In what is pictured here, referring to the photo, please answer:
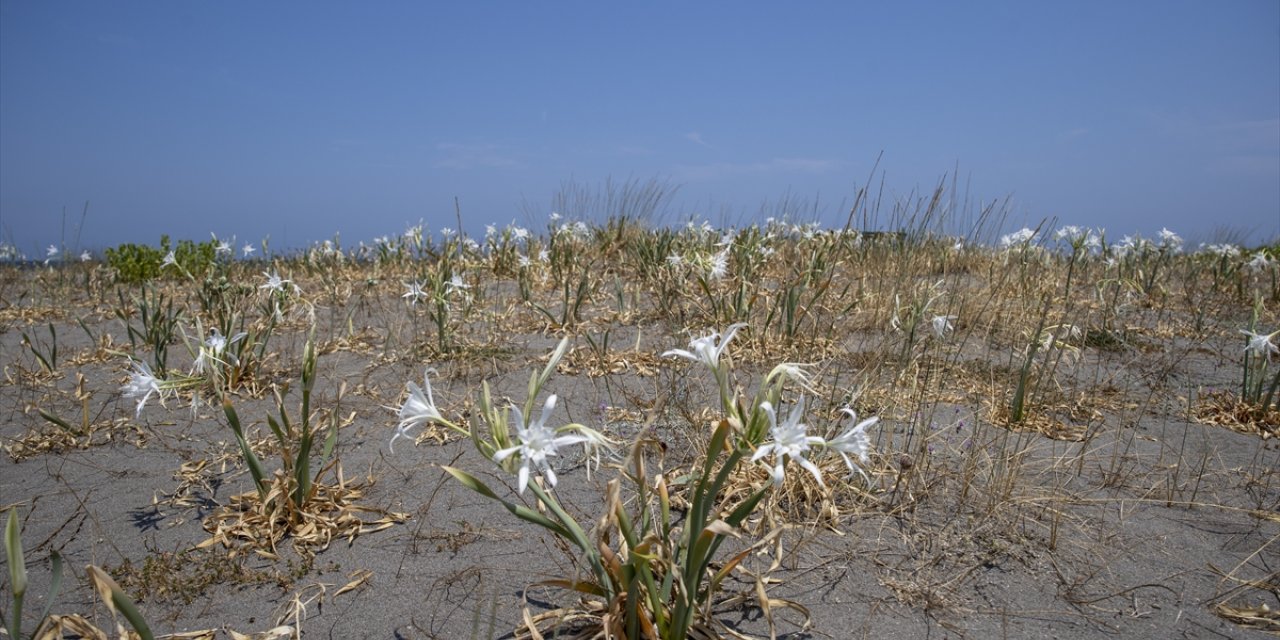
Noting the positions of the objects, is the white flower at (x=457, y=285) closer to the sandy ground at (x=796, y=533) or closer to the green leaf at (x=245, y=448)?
the sandy ground at (x=796, y=533)

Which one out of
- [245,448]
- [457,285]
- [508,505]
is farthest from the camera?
[457,285]

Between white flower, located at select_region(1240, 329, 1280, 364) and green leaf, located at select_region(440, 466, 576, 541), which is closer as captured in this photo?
green leaf, located at select_region(440, 466, 576, 541)

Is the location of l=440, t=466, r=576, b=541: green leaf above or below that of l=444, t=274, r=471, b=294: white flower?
below

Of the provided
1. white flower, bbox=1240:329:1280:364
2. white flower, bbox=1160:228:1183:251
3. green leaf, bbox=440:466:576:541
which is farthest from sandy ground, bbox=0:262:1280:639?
white flower, bbox=1160:228:1183:251

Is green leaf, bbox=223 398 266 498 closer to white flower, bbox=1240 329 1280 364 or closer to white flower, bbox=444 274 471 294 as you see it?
white flower, bbox=444 274 471 294

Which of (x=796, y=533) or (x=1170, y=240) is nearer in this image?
(x=796, y=533)

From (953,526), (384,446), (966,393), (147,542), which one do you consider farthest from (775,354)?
(147,542)

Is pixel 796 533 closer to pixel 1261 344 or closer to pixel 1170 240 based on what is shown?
pixel 1261 344

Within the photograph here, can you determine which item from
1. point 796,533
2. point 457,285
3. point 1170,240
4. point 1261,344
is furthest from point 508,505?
point 1170,240

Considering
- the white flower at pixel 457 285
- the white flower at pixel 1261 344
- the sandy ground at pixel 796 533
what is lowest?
the sandy ground at pixel 796 533

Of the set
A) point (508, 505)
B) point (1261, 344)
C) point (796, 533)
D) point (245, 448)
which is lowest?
point (796, 533)

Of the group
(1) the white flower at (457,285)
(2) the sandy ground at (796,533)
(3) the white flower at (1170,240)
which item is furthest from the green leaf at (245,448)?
(3) the white flower at (1170,240)

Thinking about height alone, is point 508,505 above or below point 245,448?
above

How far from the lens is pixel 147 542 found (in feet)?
7.18
